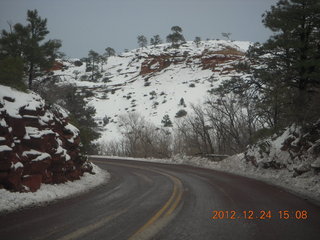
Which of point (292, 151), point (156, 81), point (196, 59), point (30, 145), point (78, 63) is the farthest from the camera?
point (78, 63)

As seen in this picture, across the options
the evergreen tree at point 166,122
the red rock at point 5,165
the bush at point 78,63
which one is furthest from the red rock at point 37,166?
the bush at point 78,63

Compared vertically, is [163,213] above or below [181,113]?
below

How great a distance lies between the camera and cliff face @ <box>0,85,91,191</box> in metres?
7.21

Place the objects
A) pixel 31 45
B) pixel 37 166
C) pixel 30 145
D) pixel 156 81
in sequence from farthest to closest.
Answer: pixel 156 81 < pixel 31 45 < pixel 30 145 < pixel 37 166

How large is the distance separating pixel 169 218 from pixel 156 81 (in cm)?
5937

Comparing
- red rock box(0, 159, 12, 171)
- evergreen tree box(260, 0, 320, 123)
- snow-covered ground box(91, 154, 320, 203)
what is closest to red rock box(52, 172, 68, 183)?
red rock box(0, 159, 12, 171)

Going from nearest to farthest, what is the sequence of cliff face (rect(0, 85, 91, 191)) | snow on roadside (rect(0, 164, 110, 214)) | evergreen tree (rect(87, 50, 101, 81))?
snow on roadside (rect(0, 164, 110, 214)), cliff face (rect(0, 85, 91, 191)), evergreen tree (rect(87, 50, 101, 81))

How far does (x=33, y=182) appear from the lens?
783 centimetres

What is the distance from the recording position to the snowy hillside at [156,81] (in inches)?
1843

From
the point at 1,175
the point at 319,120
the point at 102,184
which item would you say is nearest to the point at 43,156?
the point at 1,175

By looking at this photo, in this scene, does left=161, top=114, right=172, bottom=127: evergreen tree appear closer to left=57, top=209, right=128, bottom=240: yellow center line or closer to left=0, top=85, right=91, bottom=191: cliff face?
left=0, top=85, right=91, bottom=191: cliff face

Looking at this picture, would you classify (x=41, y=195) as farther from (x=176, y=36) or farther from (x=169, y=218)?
(x=176, y=36)

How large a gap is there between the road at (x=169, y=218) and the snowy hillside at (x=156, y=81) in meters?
30.7

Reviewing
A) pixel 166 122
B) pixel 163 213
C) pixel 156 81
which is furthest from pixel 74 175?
pixel 156 81
